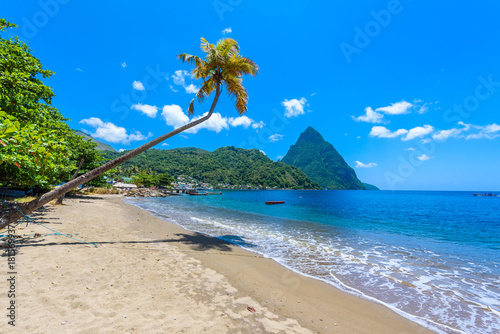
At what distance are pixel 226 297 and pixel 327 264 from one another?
4828 millimetres

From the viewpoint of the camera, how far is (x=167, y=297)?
4.39 meters

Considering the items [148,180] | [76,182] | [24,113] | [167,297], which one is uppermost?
[24,113]

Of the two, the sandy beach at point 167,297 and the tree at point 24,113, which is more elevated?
the tree at point 24,113

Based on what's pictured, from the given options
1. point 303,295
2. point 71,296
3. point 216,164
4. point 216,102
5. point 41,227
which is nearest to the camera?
point 71,296

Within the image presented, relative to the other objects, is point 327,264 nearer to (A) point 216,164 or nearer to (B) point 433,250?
(B) point 433,250

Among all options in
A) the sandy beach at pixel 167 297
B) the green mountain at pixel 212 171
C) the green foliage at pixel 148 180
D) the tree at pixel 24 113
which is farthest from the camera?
the green mountain at pixel 212 171

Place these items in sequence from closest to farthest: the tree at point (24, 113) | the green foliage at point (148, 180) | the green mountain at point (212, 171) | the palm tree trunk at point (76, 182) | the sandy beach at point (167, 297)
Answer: the sandy beach at point (167, 297), the tree at point (24, 113), the palm tree trunk at point (76, 182), the green foliage at point (148, 180), the green mountain at point (212, 171)

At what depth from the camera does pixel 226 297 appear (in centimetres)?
466

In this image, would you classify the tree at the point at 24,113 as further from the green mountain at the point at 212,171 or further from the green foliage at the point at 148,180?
the green mountain at the point at 212,171

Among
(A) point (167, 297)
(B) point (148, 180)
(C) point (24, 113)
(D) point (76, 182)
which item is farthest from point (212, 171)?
(A) point (167, 297)

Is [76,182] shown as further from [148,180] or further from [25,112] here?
[148,180]

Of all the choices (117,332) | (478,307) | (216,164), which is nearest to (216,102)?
(117,332)

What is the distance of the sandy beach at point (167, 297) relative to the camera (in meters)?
3.47

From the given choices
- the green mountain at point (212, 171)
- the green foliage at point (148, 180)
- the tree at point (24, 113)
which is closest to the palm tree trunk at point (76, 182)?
the tree at point (24, 113)
